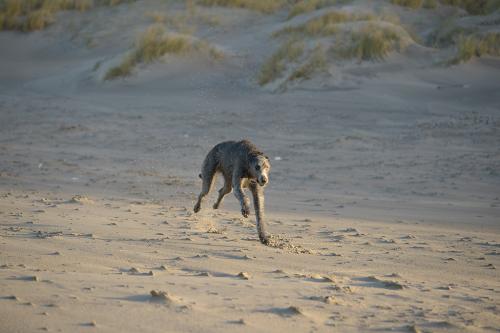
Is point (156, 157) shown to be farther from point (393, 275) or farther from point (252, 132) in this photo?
point (393, 275)

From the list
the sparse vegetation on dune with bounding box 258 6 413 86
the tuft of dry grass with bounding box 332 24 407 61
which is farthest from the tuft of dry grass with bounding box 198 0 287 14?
the tuft of dry grass with bounding box 332 24 407 61

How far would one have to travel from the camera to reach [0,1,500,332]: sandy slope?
180 inches

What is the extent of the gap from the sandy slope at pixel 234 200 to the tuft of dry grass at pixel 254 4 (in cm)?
110

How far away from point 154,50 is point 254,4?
A: 315 inches

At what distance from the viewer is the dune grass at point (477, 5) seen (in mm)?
24109

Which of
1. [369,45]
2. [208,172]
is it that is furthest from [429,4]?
[208,172]

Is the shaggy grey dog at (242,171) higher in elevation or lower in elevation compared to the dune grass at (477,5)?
lower

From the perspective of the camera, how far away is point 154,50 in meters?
20.9

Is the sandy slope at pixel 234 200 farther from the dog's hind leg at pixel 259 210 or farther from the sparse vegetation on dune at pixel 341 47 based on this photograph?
the sparse vegetation on dune at pixel 341 47

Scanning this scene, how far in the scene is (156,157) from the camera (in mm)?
14375

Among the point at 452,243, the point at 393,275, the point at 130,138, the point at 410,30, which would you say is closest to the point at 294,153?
the point at 130,138

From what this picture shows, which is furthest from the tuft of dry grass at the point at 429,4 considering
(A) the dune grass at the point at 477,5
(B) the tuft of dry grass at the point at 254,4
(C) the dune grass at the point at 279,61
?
(C) the dune grass at the point at 279,61

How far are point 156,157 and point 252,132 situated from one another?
7.68 ft

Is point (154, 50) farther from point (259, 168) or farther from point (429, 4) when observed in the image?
point (259, 168)
